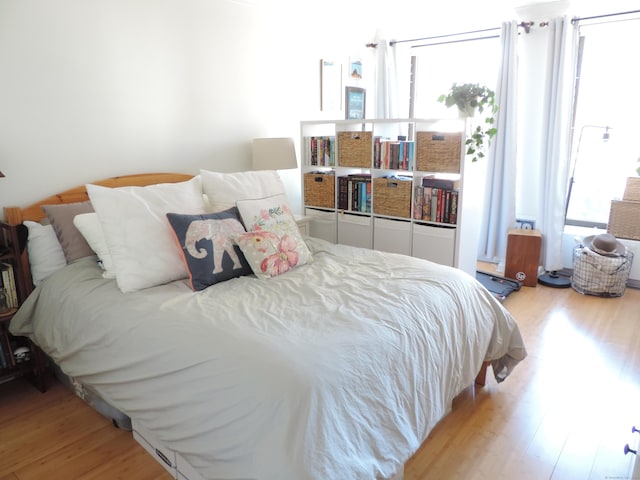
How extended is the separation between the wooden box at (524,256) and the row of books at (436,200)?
1092 millimetres

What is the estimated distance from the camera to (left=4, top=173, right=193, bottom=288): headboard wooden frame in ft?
7.41

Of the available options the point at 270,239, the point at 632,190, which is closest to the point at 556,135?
the point at 632,190

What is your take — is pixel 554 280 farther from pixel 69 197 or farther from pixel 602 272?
pixel 69 197

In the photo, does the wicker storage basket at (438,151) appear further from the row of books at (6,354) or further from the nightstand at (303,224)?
the row of books at (6,354)

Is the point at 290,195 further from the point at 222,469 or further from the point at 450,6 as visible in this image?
the point at 222,469

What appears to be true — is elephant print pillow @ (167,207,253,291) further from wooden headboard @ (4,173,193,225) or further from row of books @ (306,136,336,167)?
row of books @ (306,136,336,167)

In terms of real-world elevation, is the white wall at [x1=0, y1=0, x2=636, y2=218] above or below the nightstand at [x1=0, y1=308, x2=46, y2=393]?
above

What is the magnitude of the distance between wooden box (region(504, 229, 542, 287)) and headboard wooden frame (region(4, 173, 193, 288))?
8.80ft

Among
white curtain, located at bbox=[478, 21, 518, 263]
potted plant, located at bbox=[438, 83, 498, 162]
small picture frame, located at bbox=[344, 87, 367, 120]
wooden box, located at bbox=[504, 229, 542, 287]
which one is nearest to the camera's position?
potted plant, located at bbox=[438, 83, 498, 162]

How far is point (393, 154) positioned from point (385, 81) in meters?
1.69

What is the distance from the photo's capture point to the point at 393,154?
10.7 feet

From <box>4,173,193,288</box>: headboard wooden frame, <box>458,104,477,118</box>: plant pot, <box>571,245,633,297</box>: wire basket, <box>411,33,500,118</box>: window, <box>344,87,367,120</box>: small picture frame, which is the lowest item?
<box>571,245,633,297</box>: wire basket

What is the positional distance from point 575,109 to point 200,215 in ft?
11.2

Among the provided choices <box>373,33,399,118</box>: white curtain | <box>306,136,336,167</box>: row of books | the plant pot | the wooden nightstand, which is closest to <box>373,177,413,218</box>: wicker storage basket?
<box>306,136,336,167</box>: row of books
